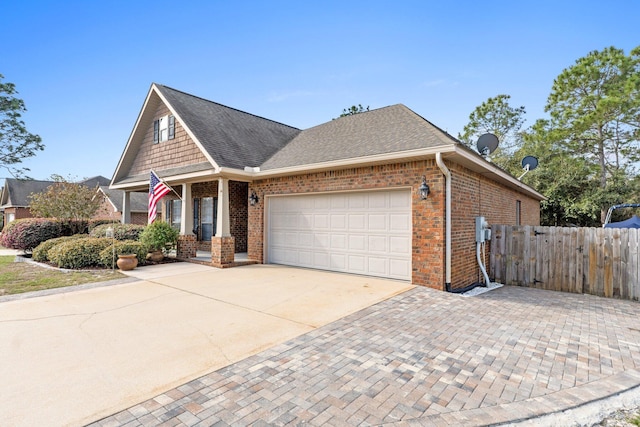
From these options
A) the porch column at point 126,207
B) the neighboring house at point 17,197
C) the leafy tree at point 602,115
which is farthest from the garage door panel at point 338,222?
the neighboring house at point 17,197

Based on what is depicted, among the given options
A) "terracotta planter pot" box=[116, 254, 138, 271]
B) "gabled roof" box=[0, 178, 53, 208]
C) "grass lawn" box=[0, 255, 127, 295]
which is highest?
"gabled roof" box=[0, 178, 53, 208]

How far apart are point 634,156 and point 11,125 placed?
41752 mm

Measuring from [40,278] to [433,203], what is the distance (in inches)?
396

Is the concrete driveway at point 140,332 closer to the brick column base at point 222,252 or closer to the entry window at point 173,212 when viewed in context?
the brick column base at point 222,252

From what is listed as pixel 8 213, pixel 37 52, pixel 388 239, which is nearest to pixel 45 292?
pixel 388 239

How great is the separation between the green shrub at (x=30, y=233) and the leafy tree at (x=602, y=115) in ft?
94.5

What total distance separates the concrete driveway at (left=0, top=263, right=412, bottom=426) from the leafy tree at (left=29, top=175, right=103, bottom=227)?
10733mm

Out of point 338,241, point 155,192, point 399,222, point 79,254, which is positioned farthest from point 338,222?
point 79,254

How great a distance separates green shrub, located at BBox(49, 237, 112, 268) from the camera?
928 centimetres

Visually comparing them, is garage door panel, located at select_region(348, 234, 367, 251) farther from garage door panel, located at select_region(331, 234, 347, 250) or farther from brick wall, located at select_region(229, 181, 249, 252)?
brick wall, located at select_region(229, 181, 249, 252)

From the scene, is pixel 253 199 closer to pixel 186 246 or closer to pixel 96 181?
pixel 186 246

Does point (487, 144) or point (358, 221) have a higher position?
point (487, 144)

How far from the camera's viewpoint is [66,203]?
14664 mm

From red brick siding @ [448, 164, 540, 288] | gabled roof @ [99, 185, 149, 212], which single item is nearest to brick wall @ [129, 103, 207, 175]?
red brick siding @ [448, 164, 540, 288]
